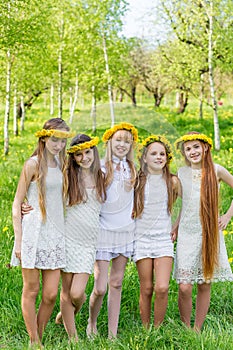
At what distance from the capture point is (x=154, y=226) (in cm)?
378

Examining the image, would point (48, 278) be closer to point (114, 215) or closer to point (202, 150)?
point (114, 215)

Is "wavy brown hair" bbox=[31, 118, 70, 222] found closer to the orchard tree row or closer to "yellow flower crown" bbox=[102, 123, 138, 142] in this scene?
"yellow flower crown" bbox=[102, 123, 138, 142]

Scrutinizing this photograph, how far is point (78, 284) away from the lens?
3.67m

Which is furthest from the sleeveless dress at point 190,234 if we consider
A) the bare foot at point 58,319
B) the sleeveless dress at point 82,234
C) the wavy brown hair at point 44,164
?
the bare foot at point 58,319

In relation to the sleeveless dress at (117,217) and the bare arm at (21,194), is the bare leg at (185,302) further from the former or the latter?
the bare arm at (21,194)

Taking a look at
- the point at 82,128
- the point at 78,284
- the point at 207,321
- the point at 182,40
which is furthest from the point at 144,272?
the point at 182,40

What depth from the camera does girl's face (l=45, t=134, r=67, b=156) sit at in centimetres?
356

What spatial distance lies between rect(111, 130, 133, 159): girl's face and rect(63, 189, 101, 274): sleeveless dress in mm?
333

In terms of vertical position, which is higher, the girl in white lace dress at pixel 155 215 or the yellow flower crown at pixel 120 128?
the yellow flower crown at pixel 120 128

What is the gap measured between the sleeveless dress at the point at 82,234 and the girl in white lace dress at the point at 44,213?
6 centimetres

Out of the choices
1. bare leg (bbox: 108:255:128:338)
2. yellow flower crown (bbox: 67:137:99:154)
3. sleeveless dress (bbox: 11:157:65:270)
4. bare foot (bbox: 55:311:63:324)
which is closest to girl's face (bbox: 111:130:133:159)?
yellow flower crown (bbox: 67:137:99:154)

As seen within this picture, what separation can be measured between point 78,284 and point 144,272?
48cm

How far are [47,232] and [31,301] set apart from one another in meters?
0.49

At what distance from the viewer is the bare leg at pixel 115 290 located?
3.83 m
